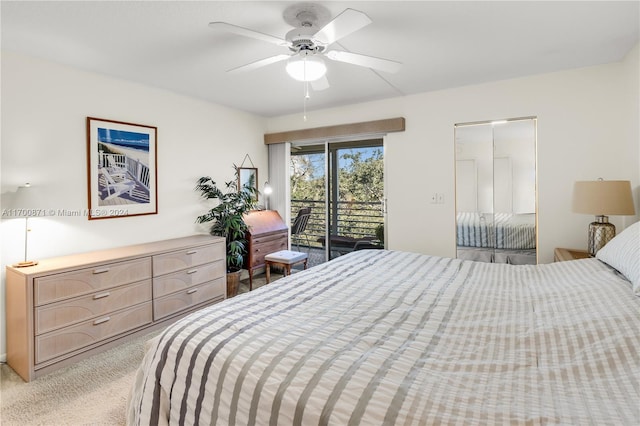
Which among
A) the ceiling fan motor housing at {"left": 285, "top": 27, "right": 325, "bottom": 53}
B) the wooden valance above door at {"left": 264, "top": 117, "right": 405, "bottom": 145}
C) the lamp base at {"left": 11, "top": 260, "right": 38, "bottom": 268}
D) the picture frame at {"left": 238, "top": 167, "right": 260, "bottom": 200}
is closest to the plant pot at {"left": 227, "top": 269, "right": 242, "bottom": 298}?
the picture frame at {"left": 238, "top": 167, "right": 260, "bottom": 200}

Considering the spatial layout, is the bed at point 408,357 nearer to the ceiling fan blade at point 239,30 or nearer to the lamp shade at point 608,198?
the lamp shade at point 608,198

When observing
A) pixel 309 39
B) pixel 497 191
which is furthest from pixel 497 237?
pixel 309 39

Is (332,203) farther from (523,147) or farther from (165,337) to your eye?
(165,337)

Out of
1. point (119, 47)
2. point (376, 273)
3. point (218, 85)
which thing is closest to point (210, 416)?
Result: point (376, 273)

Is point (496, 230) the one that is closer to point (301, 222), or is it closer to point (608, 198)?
point (608, 198)

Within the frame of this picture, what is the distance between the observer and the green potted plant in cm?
389

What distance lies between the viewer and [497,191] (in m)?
3.45

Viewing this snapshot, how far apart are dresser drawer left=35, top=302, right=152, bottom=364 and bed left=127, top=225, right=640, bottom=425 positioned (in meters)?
1.45

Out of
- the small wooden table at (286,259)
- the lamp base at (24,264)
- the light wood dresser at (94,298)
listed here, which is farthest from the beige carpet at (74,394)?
the small wooden table at (286,259)

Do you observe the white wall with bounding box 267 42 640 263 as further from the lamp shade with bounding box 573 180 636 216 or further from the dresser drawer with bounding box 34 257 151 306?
the dresser drawer with bounding box 34 257 151 306

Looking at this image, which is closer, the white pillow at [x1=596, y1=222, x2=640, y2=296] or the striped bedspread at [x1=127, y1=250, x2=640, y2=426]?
the striped bedspread at [x1=127, y1=250, x2=640, y2=426]

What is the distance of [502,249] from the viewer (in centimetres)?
345

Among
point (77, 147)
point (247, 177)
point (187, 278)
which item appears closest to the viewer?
point (77, 147)

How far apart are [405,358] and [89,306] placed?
2562mm
